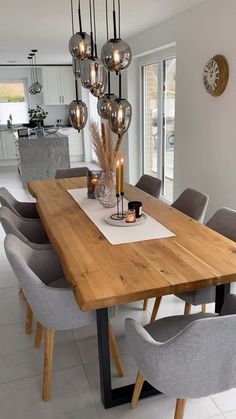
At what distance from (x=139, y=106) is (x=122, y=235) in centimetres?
417

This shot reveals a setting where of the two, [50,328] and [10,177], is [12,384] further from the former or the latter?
[10,177]

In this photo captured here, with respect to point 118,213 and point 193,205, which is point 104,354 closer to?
point 118,213

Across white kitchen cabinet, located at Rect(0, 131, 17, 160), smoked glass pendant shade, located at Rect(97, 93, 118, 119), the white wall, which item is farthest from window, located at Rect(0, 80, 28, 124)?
smoked glass pendant shade, located at Rect(97, 93, 118, 119)

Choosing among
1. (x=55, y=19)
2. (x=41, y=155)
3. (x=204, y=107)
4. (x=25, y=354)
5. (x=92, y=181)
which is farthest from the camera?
(x=41, y=155)

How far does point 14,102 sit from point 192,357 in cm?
916

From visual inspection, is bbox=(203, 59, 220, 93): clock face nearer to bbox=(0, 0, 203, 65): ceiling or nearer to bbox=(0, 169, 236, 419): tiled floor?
bbox=(0, 0, 203, 65): ceiling

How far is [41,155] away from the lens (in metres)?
6.74

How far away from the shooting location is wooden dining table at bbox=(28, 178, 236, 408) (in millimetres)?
1545

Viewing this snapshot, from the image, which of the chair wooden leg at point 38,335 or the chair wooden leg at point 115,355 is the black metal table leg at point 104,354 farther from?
the chair wooden leg at point 38,335

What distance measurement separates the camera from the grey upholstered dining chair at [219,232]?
2119mm

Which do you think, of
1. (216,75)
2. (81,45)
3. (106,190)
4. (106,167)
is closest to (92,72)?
(81,45)

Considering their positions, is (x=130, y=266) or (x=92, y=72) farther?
(x=92, y=72)

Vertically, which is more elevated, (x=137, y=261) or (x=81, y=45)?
(x=81, y=45)

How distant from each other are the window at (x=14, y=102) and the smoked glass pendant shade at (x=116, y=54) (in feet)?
25.8
